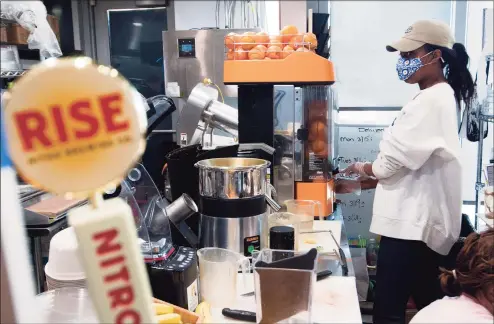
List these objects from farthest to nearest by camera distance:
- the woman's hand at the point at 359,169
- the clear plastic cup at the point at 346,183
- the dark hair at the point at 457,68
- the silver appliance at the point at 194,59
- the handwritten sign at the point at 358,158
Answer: the silver appliance at the point at 194,59 < the handwritten sign at the point at 358,158 < the clear plastic cup at the point at 346,183 < the woman's hand at the point at 359,169 < the dark hair at the point at 457,68

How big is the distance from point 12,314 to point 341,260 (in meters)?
1.02

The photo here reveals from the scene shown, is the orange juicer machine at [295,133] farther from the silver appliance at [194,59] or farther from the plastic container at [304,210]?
the silver appliance at [194,59]

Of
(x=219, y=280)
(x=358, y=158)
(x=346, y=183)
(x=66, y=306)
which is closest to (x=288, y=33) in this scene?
(x=346, y=183)

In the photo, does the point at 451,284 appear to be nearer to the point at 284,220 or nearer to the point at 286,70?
the point at 284,220

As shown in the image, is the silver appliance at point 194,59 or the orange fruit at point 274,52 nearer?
the orange fruit at point 274,52

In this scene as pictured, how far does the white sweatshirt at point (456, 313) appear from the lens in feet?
3.41

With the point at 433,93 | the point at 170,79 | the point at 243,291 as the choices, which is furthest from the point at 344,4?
the point at 170,79

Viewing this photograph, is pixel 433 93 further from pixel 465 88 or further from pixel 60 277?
pixel 60 277

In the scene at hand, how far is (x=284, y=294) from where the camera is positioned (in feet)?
3.22

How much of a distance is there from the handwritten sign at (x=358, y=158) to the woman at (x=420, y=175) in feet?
3.60

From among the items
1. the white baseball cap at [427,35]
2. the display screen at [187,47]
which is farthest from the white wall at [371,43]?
the display screen at [187,47]

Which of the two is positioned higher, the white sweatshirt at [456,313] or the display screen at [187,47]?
the display screen at [187,47]

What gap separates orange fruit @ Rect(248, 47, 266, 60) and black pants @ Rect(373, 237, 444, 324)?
0.89 m

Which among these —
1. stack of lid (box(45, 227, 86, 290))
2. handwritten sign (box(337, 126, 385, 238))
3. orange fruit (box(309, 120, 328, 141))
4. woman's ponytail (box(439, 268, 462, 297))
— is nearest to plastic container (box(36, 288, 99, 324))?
stack of lid (box(45, 227, 86, 290))
